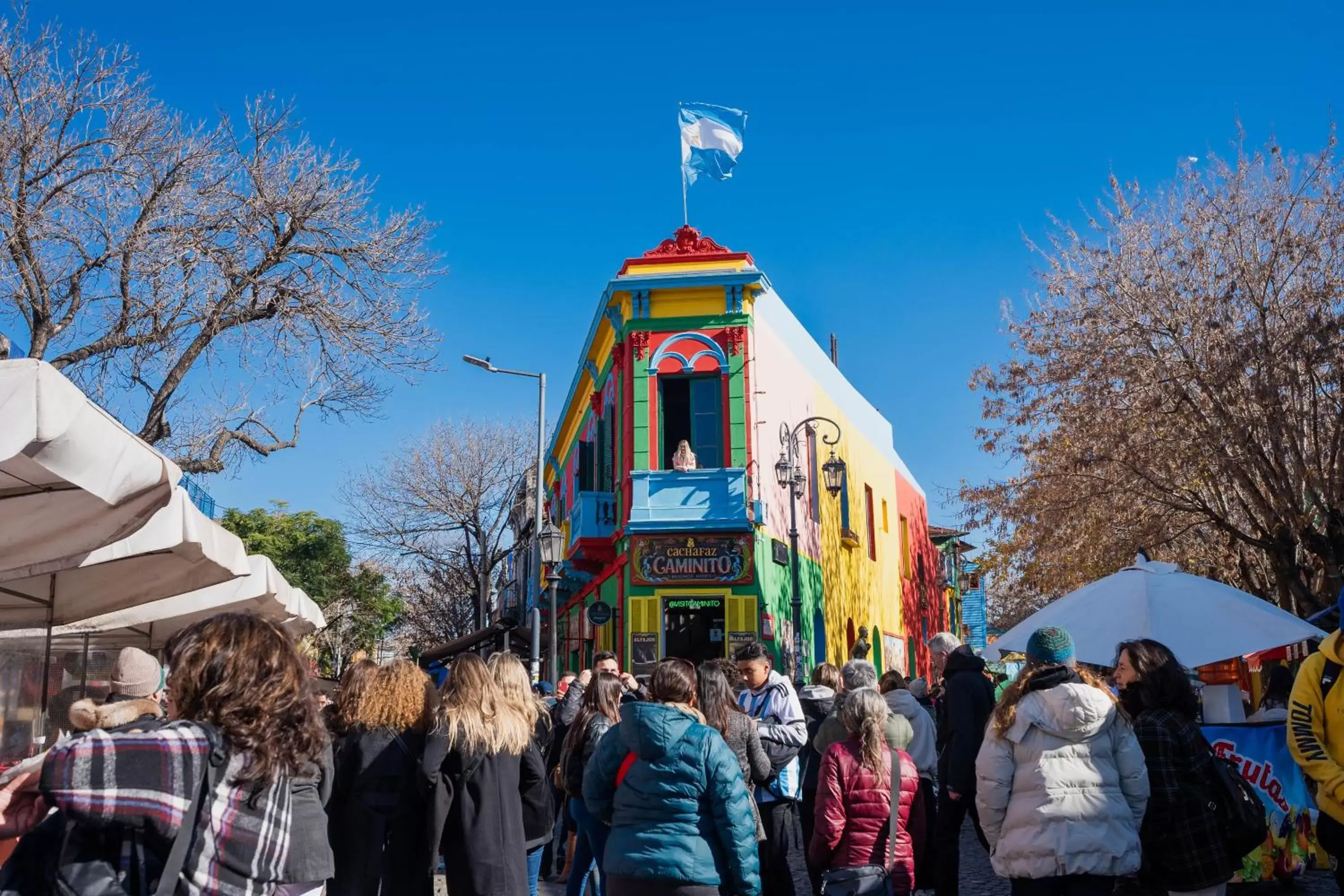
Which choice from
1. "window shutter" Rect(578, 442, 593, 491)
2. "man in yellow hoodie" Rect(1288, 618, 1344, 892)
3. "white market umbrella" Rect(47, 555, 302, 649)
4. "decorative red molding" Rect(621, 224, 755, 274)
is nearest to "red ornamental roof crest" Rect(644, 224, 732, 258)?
"decorative red molding" Rect(621, 224, 755, 274)

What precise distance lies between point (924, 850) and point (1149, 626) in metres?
3.13

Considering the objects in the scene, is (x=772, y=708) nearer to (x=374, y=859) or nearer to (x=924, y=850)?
(x=924, y=850)

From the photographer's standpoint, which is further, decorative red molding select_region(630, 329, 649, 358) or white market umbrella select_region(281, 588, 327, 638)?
decorative red molding select_region(630, 329, 649, 358)

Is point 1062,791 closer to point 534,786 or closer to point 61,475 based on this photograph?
point 534,786

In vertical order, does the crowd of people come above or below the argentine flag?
below

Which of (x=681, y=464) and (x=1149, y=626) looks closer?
(x=1149, y=626)

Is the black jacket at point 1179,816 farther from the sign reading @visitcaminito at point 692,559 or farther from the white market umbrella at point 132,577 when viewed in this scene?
the sign reading @visitcaminito at point 692,559

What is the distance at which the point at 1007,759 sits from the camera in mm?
4656

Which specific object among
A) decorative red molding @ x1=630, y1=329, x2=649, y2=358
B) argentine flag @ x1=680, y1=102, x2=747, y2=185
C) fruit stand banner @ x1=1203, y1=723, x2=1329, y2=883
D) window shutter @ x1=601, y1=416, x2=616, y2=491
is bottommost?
fruit stand banner @ x1=1203, y1=723, x2=1329, y2=883

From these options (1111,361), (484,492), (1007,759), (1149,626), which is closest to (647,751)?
(1007,759)

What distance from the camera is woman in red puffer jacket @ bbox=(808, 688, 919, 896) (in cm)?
545

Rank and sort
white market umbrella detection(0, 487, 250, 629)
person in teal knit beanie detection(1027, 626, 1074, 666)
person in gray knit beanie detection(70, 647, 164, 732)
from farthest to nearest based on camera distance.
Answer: white market umbrella detection(0, 487, 250, 629) → person in teal knit beanie detection(1027, 626, 1074, 666) → person in gray knit beanie detection(70, 647, 164, 732)

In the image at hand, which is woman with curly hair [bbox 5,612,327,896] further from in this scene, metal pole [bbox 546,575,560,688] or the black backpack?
metal pole [bbox 546,575,560,688]

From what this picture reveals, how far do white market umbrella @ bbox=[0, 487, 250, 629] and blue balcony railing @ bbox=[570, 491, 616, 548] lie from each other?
525 inches
